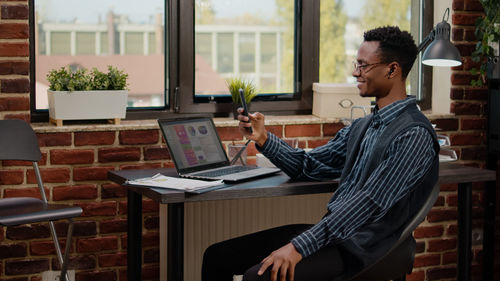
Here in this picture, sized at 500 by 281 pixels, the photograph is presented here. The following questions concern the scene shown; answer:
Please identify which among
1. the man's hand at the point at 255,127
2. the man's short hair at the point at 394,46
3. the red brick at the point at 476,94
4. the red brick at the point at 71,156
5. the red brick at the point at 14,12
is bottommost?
the red brick at the point at 71,156

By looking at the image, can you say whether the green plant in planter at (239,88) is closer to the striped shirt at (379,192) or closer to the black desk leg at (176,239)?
the black desk leg at (176,239)

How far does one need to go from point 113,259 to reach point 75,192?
363 millimetres

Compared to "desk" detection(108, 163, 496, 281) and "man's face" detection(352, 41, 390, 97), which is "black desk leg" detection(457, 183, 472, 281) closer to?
"desk" detection(108, 163, 496, 281)

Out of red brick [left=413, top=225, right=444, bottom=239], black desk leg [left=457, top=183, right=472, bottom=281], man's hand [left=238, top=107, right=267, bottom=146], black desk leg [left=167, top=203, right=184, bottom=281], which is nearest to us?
black desk leg [left=167, top=203, right=184, bottom=281]

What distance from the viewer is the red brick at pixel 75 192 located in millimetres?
3311

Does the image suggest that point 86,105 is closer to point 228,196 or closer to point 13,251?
point 13,251

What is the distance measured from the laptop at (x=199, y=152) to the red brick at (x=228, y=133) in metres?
0.35

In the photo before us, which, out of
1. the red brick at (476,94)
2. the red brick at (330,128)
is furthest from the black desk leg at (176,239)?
the red brick at (476,94)

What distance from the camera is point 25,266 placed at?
3312 millimetres

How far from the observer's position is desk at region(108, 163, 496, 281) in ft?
8.77

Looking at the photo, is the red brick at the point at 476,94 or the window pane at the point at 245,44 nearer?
the window pane at the point at 245,44

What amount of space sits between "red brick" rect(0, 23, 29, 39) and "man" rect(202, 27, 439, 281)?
1289mm

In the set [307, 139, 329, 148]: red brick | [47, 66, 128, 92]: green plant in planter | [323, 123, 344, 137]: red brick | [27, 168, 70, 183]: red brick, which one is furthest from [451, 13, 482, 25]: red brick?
[27, 168, 70, 183]: red brick

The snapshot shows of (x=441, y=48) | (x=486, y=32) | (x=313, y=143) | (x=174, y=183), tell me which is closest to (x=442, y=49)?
(x=441, y=48)
